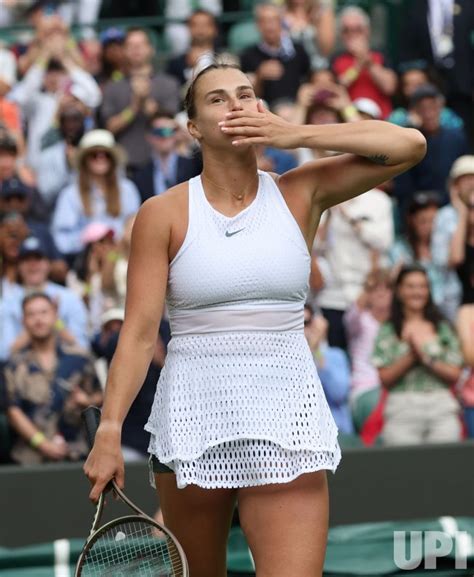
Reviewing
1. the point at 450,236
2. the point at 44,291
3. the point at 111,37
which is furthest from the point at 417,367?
the point at 111,37

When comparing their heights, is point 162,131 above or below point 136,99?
below

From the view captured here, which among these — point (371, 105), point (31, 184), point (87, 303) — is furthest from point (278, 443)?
point (371, 105)

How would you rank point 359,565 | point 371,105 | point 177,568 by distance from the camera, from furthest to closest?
point 371,105, point 359,565, point 177,568

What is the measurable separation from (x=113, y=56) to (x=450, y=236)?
2646 mm

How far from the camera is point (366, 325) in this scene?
7652mm

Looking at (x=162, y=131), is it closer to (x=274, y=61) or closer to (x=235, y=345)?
(x=274, y=61)

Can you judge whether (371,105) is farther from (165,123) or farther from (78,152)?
(78,152)

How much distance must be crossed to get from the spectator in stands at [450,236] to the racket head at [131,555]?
4319 millimetres

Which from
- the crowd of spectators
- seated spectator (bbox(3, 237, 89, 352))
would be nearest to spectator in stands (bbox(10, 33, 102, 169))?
the crowd of spectators

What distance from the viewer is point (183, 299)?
12.3 feet

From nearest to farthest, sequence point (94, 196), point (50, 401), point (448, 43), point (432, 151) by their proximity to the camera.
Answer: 1. point (50, 401)
2. point (94, 196)
3. point (432, 151)
4. point (448, 43)

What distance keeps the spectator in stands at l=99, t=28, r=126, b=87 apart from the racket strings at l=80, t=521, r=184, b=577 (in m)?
5.76

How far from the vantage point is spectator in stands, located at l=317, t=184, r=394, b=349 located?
7801mm

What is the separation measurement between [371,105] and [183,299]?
5.33 meters
